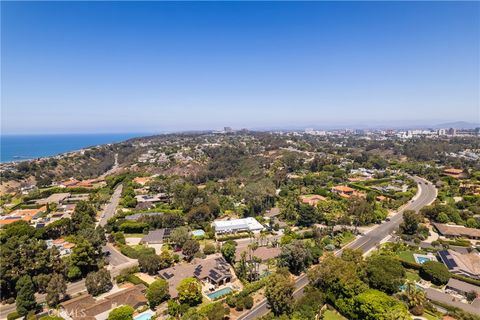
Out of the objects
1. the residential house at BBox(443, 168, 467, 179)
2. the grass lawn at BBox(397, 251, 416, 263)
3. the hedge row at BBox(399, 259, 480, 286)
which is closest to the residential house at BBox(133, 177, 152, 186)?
the grass lawn at BBox(397, 251, 416, 263)

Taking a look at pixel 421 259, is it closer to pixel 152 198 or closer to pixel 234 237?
pixel 234 237

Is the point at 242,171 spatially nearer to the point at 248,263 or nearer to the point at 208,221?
the point at 208,221

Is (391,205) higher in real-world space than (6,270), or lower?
lower

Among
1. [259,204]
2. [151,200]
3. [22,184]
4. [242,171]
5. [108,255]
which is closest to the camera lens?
[108,255]

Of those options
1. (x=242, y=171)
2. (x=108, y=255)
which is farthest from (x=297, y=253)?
(x=242, y=171)

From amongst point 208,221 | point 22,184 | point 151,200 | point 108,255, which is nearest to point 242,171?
point 151,200

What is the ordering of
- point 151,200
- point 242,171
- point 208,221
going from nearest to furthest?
point 208,221 → point 151,200 → point 242,171

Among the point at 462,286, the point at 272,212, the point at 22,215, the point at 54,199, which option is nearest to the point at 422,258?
the point at 462,286

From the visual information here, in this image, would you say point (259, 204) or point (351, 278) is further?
point (259, 204)
